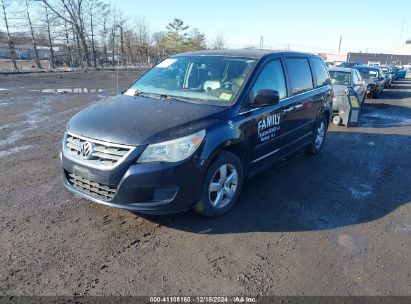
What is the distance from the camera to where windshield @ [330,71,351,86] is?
1233 cm

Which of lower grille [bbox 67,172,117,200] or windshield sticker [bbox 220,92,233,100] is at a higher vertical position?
windshield sticker [bbox 220,92,233,100]

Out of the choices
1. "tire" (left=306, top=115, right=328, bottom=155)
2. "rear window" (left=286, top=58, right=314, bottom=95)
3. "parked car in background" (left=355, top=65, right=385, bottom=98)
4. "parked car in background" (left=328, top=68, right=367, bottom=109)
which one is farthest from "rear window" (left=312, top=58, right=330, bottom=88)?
"parked car in background" (left=355, top=65, right=385, bottom=98)

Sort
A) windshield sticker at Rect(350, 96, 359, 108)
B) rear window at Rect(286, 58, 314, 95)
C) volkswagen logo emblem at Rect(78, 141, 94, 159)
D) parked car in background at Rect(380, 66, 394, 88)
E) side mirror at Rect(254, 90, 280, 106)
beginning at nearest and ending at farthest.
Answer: volkswagen logo emblem at Rect(78, 141, 94, 159) → side mirror at Rect(254, 90, 280, 106) → rear window at Rect(286, 58, 314, 95) → windshield sticker at Rect(350, 96, 359, 108) → parked car in background at Rect(380, 66, 394, 88)

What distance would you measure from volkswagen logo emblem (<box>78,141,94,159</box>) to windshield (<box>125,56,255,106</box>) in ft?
4.39

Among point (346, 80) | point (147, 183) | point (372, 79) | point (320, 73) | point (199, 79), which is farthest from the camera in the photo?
point (372, 79)

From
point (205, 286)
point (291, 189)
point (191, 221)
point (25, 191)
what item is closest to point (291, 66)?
point (291, 189)

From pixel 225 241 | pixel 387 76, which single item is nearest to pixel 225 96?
pixel 225 241

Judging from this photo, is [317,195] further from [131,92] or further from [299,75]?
[131,92]

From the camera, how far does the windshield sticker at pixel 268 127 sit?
4.55 metres

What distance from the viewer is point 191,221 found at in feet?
13.3

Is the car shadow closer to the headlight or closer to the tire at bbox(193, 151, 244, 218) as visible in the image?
the tire at bbox(193, 151, 244, 218)

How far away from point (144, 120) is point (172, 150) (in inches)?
20.8

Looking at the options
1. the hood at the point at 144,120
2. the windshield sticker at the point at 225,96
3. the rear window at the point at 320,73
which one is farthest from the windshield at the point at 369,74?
the hood at the point at 144,120

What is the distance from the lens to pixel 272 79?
486 centimetres
